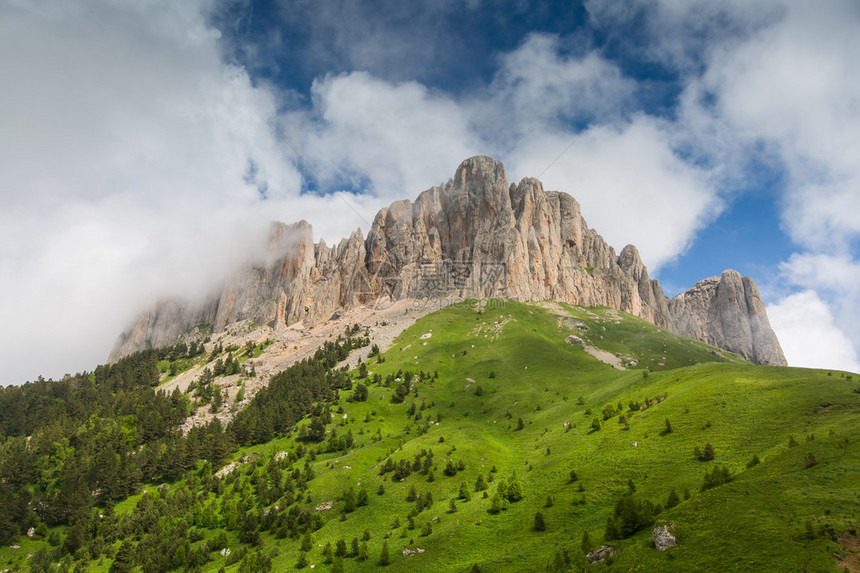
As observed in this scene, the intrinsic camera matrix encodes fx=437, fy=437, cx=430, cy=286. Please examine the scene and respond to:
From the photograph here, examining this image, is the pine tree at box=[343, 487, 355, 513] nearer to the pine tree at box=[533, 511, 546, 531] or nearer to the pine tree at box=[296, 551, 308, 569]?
the pine tree at box=[296, 551, 308, 569]

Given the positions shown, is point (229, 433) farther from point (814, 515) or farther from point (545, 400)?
point (814, 515)

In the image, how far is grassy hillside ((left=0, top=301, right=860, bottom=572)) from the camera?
1328 inches

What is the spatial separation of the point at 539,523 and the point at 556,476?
48.9 ft

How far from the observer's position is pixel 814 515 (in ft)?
102

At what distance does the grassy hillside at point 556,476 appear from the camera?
33.7 m

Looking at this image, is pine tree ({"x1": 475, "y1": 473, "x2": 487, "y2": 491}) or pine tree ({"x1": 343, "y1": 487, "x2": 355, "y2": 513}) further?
pine tree ({"x1": 343, "y1": 487, "x2": 355, "y2": 513})

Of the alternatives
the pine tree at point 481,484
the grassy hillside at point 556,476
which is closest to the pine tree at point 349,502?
the grassy hillside at point 556,476

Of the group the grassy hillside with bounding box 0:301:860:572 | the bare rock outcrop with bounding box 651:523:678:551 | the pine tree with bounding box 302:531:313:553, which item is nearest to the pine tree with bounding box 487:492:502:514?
→ the grassy hillside with bounding box 0:301:860:572

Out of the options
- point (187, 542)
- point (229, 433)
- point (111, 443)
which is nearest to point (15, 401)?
point (111, 443)

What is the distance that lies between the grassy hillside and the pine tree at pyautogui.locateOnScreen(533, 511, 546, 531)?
1.40 meters

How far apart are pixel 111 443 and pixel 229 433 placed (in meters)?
32.6

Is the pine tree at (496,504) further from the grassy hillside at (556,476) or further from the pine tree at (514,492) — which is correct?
the pine tree at (514,492)

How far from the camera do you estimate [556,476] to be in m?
66.2

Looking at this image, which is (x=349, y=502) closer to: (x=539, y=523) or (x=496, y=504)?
(x=496, y=504)
